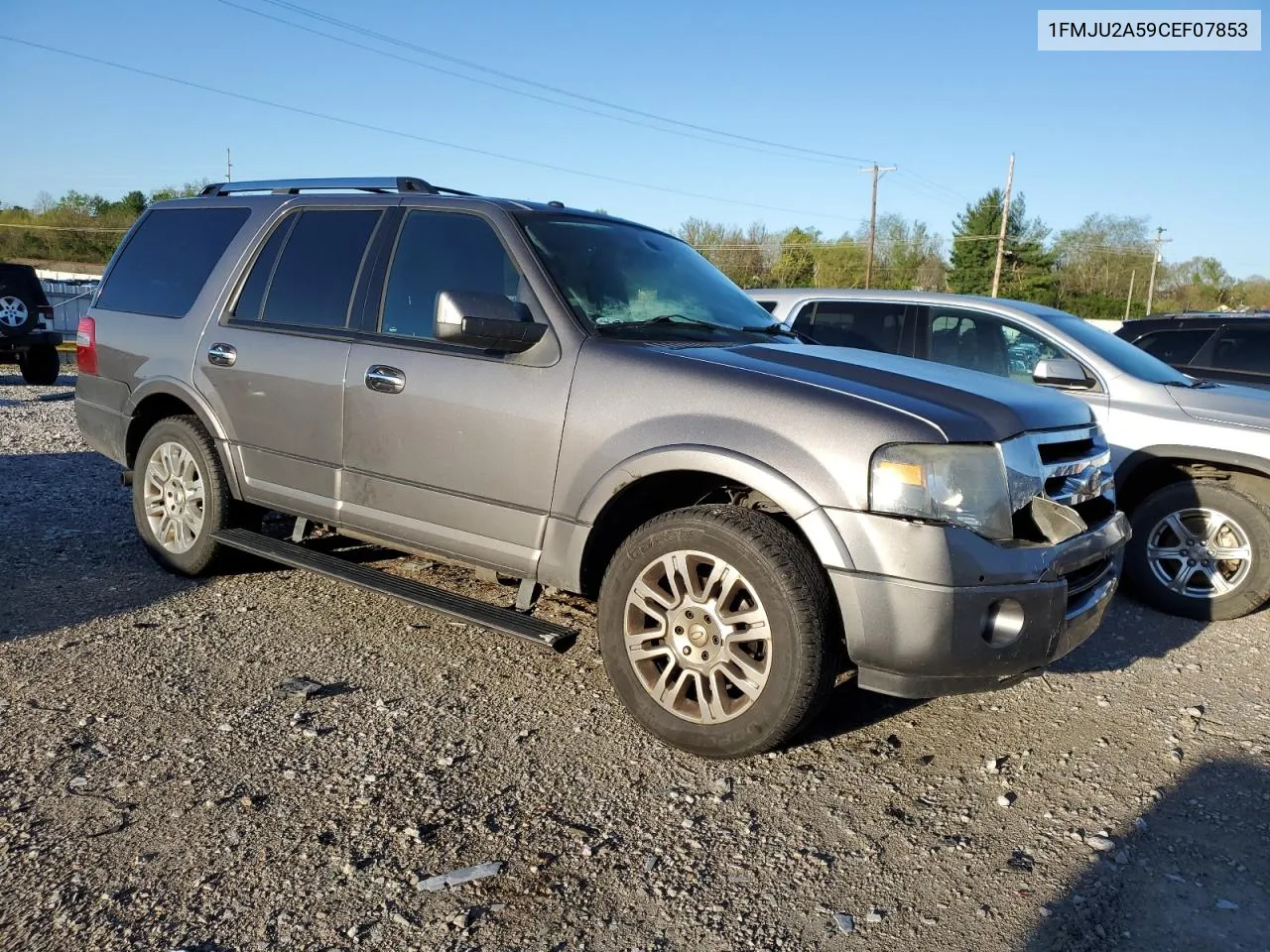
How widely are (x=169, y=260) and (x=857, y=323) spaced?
182 inches

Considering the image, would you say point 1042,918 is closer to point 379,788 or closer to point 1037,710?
point 1037,710

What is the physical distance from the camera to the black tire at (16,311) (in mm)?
13562

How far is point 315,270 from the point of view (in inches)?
179

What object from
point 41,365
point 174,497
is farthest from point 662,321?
point 41,365

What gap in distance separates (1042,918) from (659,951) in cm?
106

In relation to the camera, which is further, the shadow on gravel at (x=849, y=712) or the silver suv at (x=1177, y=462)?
the silver suv at (x=1177, y=462)

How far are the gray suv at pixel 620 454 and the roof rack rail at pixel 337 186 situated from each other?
0.02 meters

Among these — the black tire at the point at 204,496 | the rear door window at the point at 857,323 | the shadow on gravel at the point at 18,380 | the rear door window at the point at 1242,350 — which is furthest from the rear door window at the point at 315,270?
the shadow on gravel at the point at 18,380

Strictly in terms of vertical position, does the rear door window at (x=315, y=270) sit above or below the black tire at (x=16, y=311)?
above

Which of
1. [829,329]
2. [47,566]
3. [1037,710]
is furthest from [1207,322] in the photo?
[47,566]

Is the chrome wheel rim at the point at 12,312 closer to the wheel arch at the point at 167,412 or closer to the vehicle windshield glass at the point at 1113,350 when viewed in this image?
the wheel arch at the point at 167,412

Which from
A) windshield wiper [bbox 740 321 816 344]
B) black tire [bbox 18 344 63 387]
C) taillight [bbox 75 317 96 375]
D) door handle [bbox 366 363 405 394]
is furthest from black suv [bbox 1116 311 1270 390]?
black tire [bbox 18 344 63 387]

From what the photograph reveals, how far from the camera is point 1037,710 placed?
3973mm

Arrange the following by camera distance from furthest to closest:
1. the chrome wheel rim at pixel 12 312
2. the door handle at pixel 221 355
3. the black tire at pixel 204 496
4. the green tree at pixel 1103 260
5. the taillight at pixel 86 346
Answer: the green tree at pixel 1103 260
the chrome wheel rim at pixel 12 312
the taillight at pixel 86 346
the black tire at pixel 204 496
the door handle at pixel 221 355
